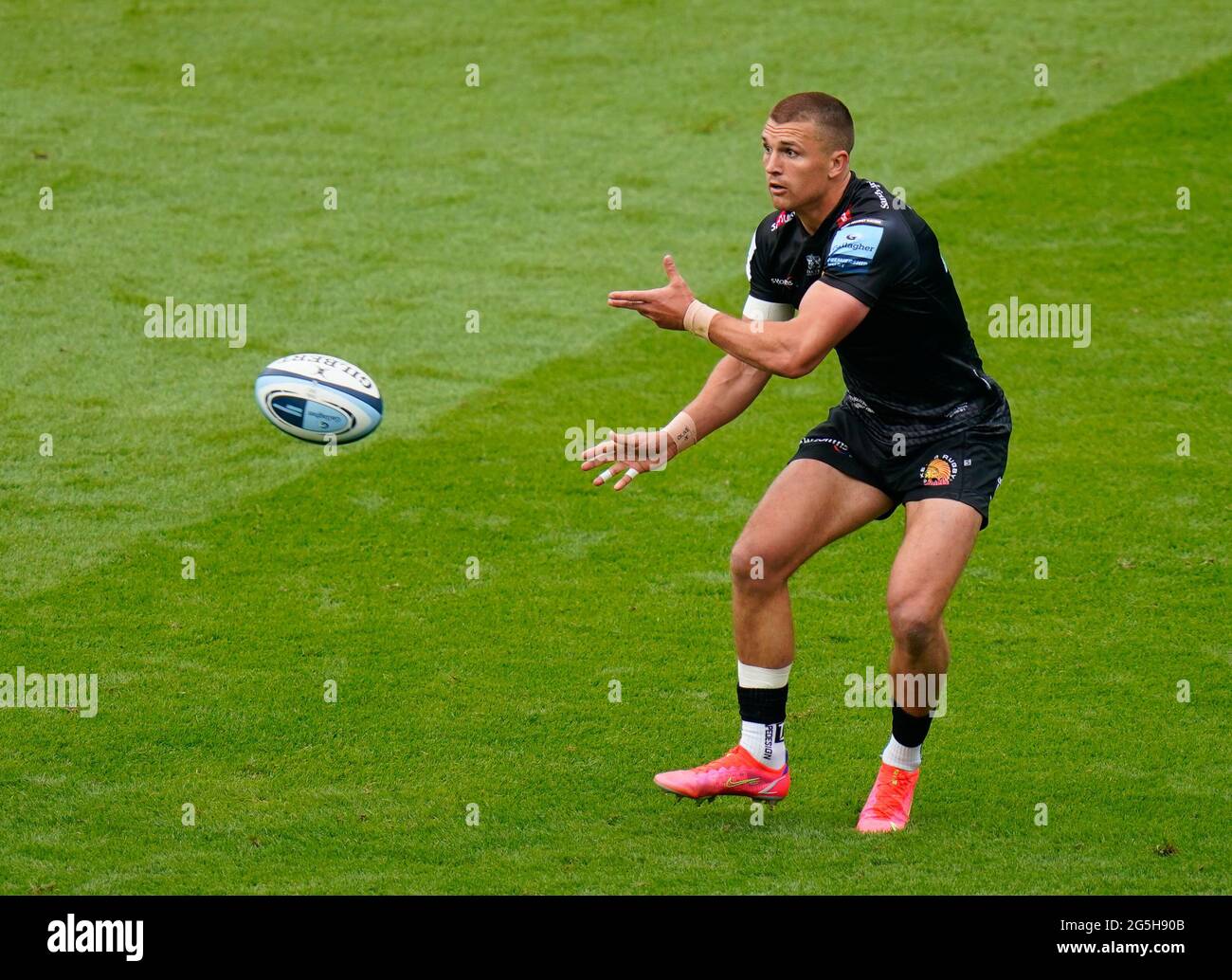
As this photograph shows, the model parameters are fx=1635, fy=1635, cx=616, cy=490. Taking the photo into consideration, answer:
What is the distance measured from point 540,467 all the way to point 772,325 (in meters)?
4.18

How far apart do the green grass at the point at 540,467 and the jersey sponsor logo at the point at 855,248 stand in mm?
2100

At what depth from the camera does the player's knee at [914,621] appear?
5832mm

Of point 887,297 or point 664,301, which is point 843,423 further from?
point 664,301

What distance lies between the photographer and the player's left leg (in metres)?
5.85

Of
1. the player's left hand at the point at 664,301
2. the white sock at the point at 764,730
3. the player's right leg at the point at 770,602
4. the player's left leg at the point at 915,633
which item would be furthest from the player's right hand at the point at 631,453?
the player's left leg at the point at 915,633

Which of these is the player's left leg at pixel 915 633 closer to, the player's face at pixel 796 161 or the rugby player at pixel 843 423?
the rugby player at pixel 843 423

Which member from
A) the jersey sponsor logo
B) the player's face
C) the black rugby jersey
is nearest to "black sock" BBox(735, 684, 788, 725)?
the black rugby jersey

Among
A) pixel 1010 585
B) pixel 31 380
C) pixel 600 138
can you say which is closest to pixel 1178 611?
pixel 1010 585

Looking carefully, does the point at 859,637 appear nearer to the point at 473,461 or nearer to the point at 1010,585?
the point at 1010,585

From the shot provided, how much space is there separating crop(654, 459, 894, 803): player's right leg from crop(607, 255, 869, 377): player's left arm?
60 centimetres

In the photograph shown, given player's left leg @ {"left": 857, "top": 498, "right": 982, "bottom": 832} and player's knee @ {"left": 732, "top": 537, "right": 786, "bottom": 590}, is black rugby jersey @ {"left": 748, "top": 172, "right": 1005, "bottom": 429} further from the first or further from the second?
player's knee @ {"left": 732, "top": 537, "right": 786, "bottom": 590}

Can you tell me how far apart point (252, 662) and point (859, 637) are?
9.42 feet

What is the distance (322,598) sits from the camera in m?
8.20

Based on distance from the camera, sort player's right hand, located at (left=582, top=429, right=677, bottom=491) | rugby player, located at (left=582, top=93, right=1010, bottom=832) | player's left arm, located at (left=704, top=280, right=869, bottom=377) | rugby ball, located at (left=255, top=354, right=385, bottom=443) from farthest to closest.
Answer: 1. rugby ball, located at (left=255, top=354, right=385, bottom=443)
2. player's right hand, located at (left=582, top=429, right=677, bottom=491)
3. rugby player, located at (left=582, top=93, right=1010, bottom=832)
4. player's left arm, located at (left=704, top=280, right=869, bottom=377)
